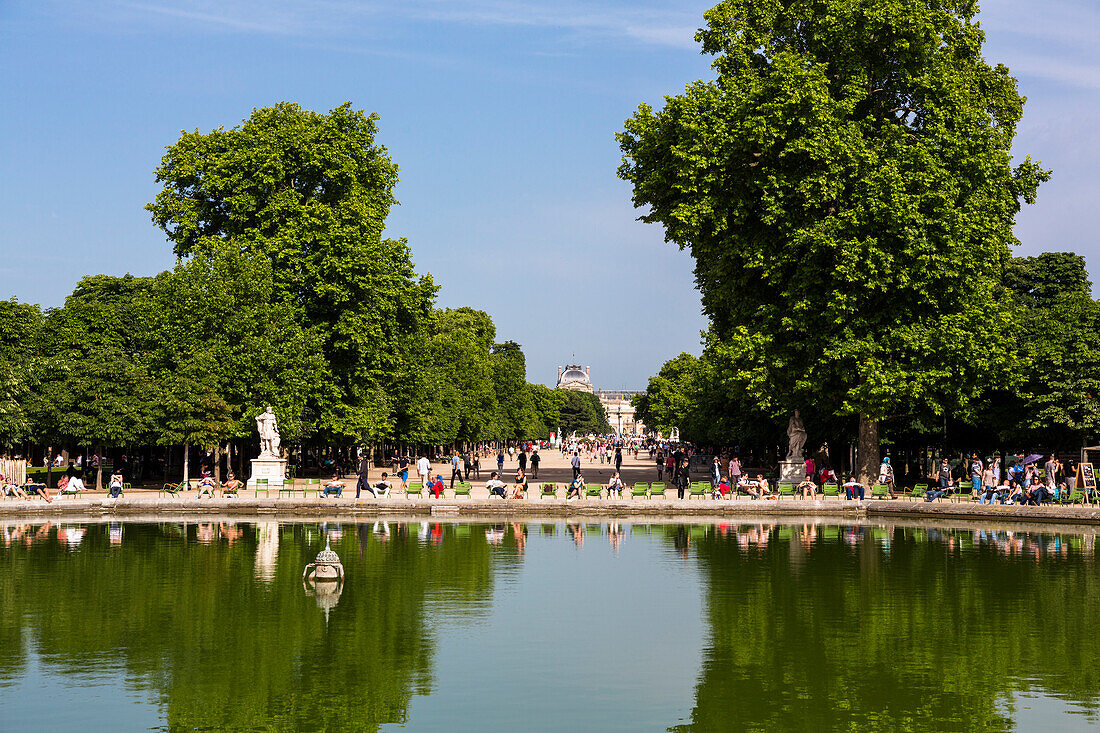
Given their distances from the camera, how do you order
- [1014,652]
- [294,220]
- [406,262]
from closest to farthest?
1. [1014,652]
2. [294,220]
3. [406,262]

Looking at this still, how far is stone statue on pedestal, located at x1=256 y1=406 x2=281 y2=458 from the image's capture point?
44188 millimetres

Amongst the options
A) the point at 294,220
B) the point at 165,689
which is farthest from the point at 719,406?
the point at 165,689

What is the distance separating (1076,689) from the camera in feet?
46.6

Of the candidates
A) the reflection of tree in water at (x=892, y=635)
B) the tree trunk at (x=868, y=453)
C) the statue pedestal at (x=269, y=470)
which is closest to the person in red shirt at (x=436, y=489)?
the statue pedestal at (x=269, y=470)

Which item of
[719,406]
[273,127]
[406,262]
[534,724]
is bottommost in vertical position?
[534,724]

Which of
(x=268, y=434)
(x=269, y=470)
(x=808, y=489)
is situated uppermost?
(x=268, y=434)

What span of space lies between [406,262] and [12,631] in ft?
113

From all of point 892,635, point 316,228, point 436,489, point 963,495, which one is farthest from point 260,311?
point 892,635

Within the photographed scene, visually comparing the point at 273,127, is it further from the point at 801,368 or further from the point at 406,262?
the point at 801,368

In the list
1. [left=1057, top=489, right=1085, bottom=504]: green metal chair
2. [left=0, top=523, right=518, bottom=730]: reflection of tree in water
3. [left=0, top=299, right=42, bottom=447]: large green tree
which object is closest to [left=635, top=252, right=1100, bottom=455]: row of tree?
[left=1057, top=489, right=1085, bottom=504]: green metal chair

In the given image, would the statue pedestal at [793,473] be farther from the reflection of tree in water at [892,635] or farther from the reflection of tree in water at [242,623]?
the reflection of tree in water at [242,623]

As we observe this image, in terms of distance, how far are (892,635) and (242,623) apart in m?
9.48

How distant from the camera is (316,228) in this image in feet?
153

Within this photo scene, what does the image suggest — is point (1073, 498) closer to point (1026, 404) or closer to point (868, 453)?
point (1026, 404)
